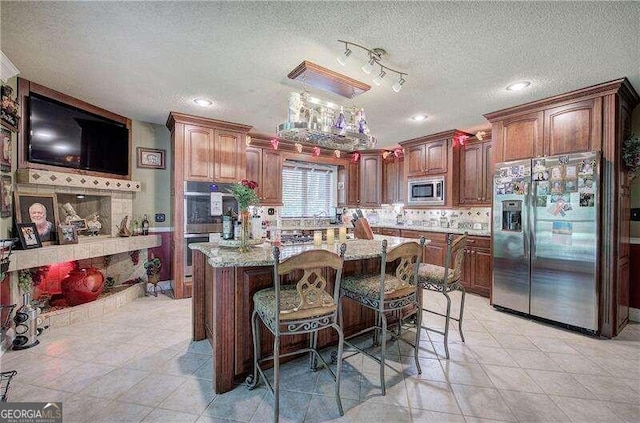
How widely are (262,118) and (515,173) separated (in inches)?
129

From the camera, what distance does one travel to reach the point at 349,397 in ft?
6.32

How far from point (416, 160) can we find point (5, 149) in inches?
210

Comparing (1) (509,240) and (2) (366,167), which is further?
(2) (366,167)

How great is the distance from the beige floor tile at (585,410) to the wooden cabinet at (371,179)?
4.39m

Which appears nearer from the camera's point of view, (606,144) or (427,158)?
(606,144)

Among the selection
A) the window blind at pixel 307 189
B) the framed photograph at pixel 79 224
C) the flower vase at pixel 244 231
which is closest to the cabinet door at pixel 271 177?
the window blind at pixel 307 189

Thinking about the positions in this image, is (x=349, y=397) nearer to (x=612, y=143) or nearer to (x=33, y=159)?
(x=612, y=143)

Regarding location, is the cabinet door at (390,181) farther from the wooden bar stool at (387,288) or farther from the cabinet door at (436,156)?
the wooden bar stool at (387,288)

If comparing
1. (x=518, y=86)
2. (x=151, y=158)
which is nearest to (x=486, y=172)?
(x=518, y=86)

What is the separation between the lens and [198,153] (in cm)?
398

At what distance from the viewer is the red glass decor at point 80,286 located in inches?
125

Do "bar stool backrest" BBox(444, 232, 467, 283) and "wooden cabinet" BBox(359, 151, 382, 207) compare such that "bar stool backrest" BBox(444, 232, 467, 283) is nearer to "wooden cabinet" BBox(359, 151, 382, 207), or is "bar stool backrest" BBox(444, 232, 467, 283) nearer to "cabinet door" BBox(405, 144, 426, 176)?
"cabinet door" BBox(405, 144, 426, 176)

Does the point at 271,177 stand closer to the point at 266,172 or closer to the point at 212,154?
the point at 266,172

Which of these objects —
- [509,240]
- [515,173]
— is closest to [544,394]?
[509,240]
